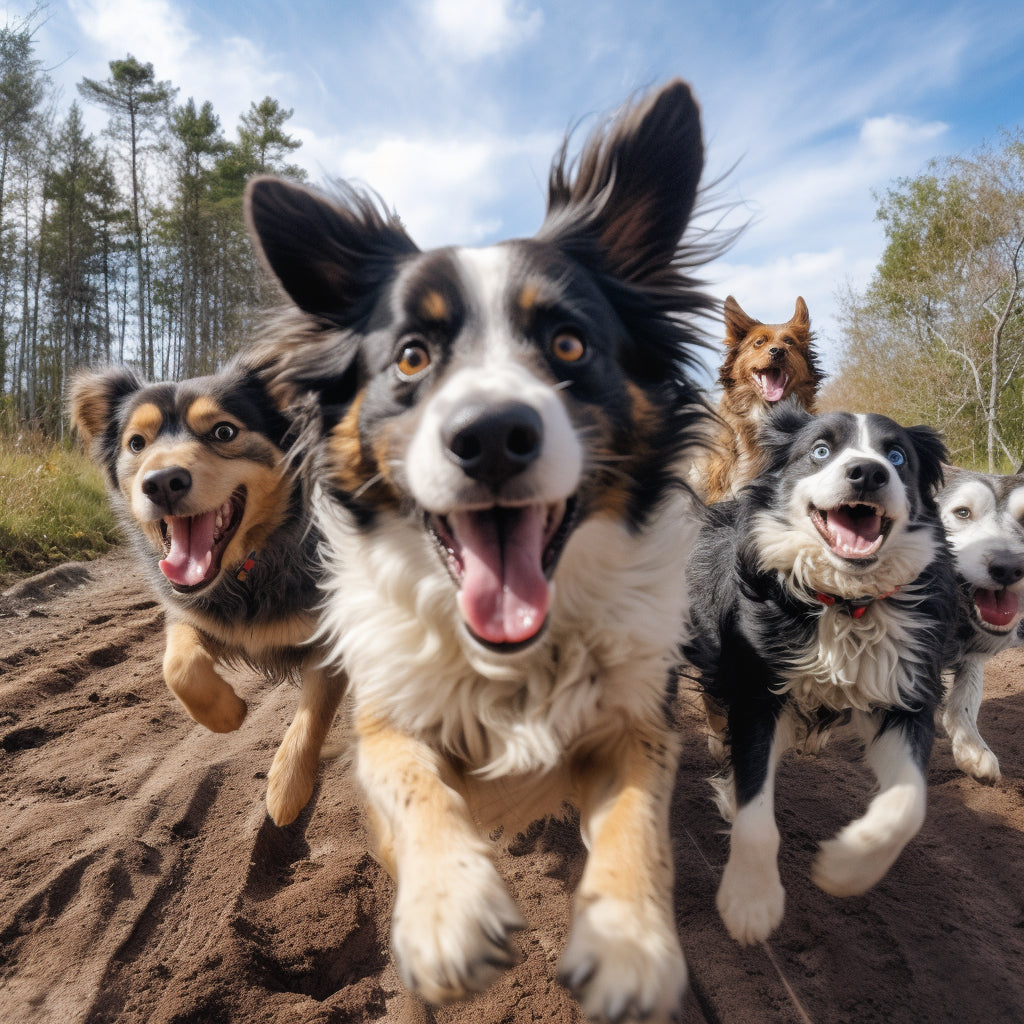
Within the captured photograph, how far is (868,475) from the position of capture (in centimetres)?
281

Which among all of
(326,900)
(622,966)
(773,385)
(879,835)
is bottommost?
(326,900)

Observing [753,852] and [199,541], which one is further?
[199,541]

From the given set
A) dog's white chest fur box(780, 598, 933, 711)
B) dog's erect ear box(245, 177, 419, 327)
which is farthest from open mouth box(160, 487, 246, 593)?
dog's white chest fur box(780, 598, 933, 711)

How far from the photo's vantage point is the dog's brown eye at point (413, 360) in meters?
2.18

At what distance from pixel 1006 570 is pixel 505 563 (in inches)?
134

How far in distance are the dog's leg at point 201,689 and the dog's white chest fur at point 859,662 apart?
250 centimetres

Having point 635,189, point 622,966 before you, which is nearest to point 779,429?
point 635,189

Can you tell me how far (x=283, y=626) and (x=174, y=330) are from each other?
93.5ft

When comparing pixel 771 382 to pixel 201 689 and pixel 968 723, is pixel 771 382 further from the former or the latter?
pixel 201 689

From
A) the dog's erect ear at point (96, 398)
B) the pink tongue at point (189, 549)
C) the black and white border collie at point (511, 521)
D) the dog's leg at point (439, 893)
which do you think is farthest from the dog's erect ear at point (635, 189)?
the dog's erect ear at point (96, 398)

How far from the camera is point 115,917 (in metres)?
2.56

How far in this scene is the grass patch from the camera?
24.3ft

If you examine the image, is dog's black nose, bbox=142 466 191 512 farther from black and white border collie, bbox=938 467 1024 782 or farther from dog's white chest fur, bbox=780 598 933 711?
black and white border collie, bbox=938 467 1024 782

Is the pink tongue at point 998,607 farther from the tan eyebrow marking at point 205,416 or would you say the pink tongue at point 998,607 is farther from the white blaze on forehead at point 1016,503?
the tan eyebrow marking at point 205,416
